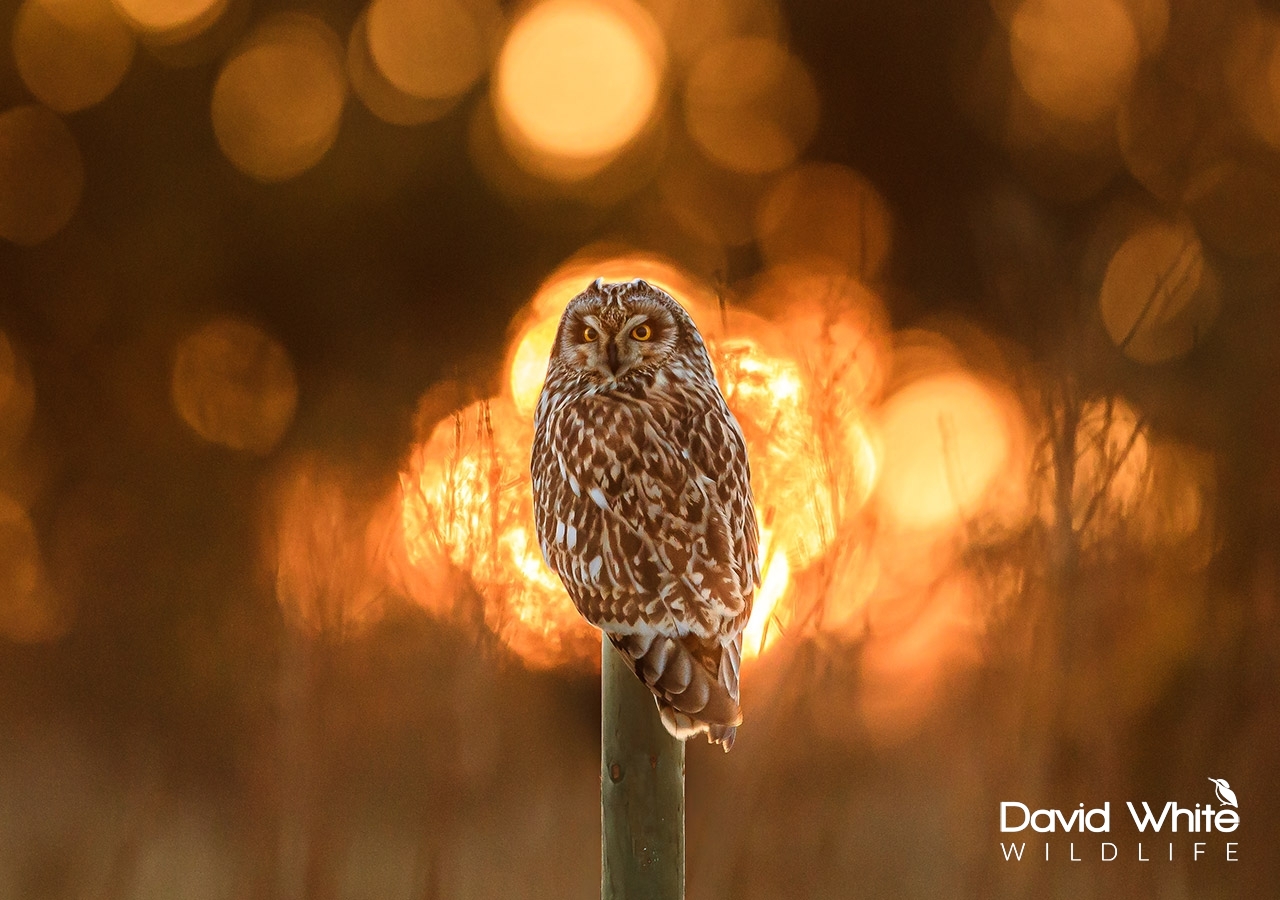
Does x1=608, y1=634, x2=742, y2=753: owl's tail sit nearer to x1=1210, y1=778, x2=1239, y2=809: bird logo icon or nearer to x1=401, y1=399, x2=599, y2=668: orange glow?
x1=401, y1=399, x2=599, y2=668: orange glow

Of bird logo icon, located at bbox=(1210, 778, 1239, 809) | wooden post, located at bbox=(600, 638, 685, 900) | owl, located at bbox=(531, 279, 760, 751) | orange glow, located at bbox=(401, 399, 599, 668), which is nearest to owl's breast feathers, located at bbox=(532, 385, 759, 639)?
owl, located at bbox=(531, 279, 760, 751)

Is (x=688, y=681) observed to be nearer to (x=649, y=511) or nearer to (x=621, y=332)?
(x=649, y=511)

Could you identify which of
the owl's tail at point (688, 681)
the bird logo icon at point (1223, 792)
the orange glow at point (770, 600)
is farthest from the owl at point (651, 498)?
the bird logo icon at point (1223, 792)

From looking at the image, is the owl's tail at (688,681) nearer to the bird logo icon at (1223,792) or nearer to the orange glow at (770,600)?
the orange glow at (770,600)

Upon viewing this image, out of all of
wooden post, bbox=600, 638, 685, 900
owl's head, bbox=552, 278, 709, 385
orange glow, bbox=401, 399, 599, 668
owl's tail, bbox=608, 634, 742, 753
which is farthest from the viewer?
orange glow, bbox=401, 399, 599, 668

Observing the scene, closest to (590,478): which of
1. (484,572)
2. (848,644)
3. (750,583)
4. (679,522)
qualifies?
(679,522)

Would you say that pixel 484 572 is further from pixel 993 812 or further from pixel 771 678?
pixel 993 812
